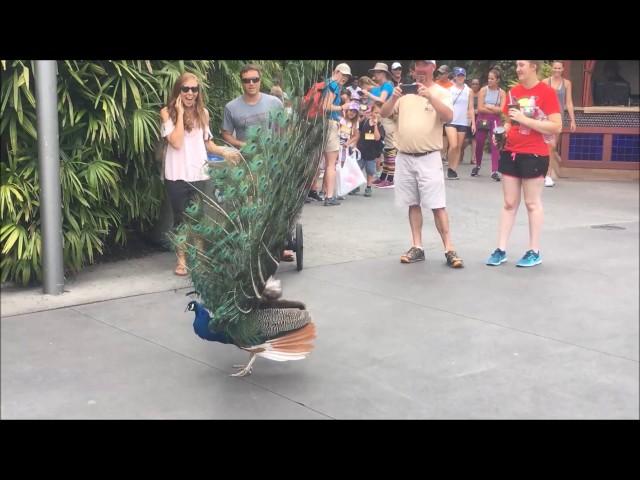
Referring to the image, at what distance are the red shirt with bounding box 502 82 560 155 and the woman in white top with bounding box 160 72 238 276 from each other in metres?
1.28

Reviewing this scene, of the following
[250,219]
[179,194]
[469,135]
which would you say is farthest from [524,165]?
[469,135]

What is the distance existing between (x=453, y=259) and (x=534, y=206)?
572mm

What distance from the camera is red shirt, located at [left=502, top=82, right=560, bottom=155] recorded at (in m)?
2.73

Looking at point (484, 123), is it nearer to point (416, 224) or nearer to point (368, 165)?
point (416, 224)

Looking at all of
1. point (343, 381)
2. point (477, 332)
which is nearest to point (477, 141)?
point (477, 332)

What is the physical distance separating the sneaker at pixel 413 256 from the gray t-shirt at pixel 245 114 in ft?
3.38

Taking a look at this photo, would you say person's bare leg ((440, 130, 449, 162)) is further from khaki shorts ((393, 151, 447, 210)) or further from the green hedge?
the green hedge

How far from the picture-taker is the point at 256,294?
2533 mm

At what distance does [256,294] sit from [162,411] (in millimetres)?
476

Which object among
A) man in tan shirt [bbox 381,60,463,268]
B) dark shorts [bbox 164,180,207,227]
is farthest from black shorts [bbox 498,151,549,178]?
dark shorts [bbox 164,180,207,227]

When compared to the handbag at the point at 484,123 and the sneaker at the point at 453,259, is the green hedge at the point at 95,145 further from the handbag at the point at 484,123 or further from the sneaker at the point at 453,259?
the handbag at the point at 484,123

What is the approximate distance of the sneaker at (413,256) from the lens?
12.2 ft
